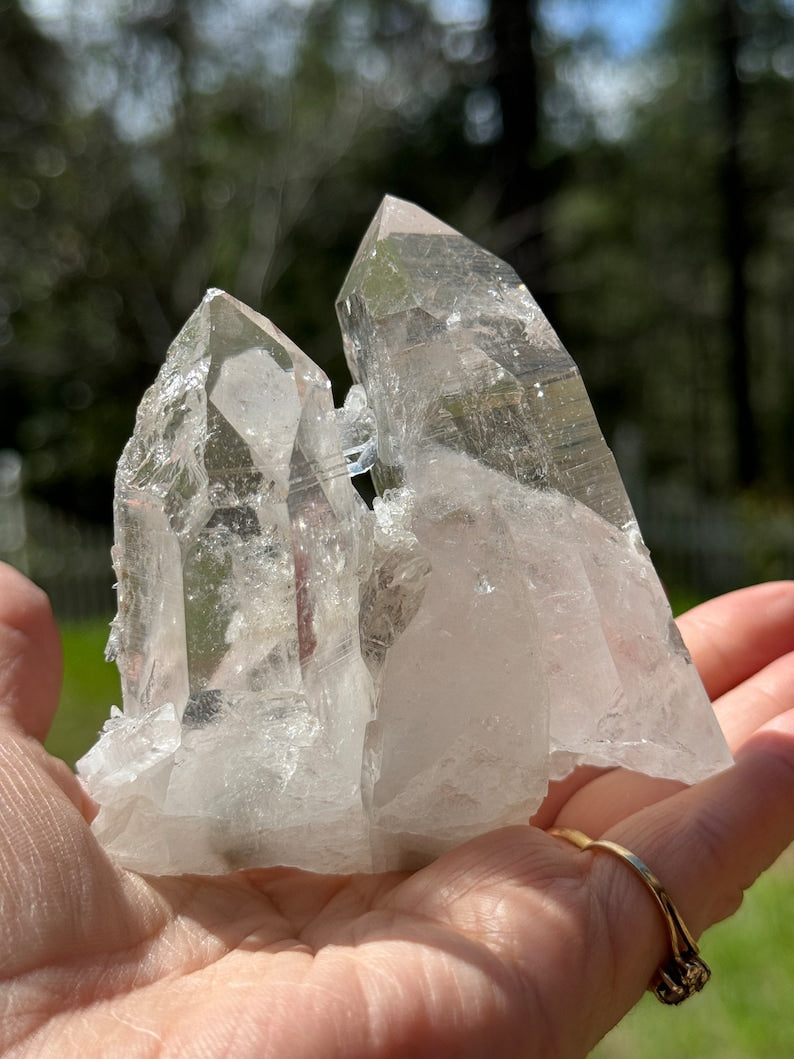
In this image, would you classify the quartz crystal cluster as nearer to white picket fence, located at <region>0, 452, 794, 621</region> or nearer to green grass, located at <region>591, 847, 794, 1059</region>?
green grass, located at <region>591, 847, 794, 1059</region>

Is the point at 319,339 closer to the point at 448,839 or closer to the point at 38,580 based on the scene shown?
the point at 38,580

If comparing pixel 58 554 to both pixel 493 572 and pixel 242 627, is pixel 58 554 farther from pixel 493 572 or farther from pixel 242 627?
pixel 493 572

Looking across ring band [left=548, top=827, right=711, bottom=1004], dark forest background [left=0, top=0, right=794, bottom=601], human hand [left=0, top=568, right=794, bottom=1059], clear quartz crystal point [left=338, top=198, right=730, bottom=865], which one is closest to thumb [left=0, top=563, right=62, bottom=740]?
human hand [left=0, top=568, right=794, bottom=1059]

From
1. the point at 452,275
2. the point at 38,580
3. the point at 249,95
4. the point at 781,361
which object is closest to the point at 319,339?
the point at 249,95

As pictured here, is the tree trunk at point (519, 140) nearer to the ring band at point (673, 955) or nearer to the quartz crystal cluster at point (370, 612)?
the quartz crystal cluster at point (370, 612)

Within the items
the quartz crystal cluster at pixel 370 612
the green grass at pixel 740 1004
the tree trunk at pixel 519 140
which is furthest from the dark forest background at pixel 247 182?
the quartz crystal cluster at pixel 370 612

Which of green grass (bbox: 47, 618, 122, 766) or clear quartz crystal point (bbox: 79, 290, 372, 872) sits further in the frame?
green grass (bbox: 47, 618, 122, 766)

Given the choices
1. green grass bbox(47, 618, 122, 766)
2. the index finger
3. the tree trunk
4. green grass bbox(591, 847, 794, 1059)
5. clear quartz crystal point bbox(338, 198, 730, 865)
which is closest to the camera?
clear quartz crystal point bbox(338, 198, 730, 865)
